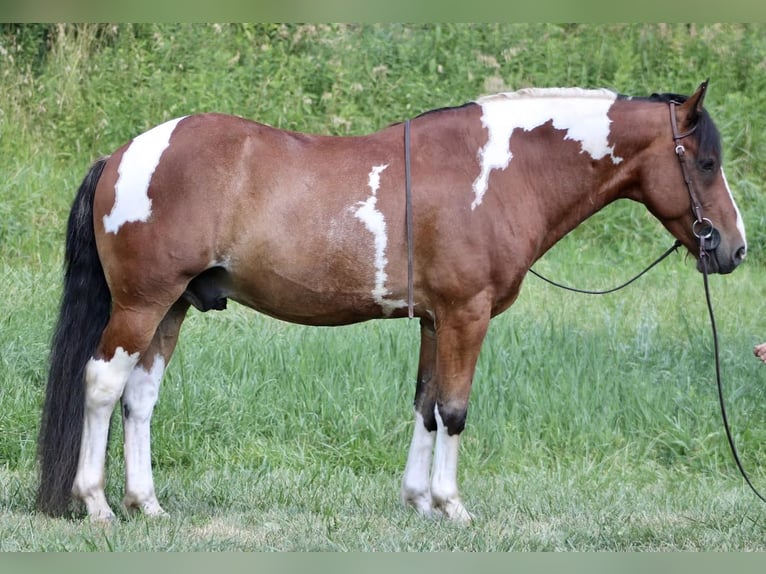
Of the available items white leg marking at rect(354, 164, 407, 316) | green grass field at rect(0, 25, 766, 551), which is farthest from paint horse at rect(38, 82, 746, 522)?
green grass field at rect(0, 25, 766, 551)

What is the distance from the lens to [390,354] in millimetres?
7781

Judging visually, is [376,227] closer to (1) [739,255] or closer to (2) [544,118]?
(2) [544,118]

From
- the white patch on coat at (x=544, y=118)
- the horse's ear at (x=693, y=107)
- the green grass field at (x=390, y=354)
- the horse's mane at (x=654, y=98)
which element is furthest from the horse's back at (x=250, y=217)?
the horse's ear at (x=693, y=107)

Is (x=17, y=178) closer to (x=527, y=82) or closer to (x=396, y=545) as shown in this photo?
(x=527, y=82)

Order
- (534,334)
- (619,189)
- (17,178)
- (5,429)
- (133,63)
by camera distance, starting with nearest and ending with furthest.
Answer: (619,189) → (5,429) → (534,334) → (17,178) → (133,63)

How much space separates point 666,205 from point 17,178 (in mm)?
7495

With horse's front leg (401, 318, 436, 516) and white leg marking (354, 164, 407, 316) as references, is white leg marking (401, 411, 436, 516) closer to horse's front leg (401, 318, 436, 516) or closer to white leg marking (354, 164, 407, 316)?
horse's front leg (401, 318, 436, 516)

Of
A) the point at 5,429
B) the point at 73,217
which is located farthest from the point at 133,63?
the point at 73,217

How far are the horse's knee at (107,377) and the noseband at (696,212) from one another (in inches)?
110

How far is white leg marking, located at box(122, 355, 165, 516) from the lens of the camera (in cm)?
529

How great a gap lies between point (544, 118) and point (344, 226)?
1.16 meters

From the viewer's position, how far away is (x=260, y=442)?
7.00 m

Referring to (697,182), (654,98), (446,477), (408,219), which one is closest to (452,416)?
(446,477)

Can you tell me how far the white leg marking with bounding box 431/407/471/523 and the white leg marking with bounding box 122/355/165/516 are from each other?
137 centimetres
